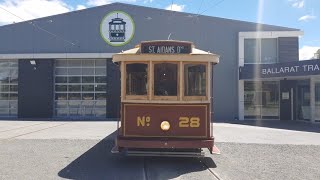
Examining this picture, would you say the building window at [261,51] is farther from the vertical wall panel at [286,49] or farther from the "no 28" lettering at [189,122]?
the "no 28" lettering at [189,122]

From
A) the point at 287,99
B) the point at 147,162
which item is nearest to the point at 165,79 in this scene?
the point at 147,162

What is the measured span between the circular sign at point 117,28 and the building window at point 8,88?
21.3ft

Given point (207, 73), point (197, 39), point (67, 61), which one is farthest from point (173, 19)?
point (207, 73)

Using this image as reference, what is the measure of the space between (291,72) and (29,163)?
53.2 feet

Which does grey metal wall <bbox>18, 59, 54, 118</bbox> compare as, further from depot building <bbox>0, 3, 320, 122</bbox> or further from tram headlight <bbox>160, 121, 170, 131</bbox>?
tram headlight <bbox>160, 121, 170, 131</bbox>

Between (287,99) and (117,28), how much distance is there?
463 inches

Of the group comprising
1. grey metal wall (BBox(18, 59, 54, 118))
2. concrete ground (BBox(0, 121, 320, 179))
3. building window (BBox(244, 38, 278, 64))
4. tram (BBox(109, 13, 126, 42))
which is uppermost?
tram (BBox(109, 13, 126, 42))

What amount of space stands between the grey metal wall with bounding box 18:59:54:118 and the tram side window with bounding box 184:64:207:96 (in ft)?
58.1

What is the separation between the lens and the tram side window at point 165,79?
30.0 ft

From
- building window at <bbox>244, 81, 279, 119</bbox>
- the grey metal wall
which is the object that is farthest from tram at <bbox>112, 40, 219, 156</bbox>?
the grey metal wall

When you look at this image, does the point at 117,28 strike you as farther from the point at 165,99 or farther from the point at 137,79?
the point at 165,99

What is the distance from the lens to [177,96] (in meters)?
9.09

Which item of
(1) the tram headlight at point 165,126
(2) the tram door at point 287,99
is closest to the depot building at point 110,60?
(2) the tram door at point 287,99

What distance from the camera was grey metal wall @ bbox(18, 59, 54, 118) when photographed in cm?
2508
